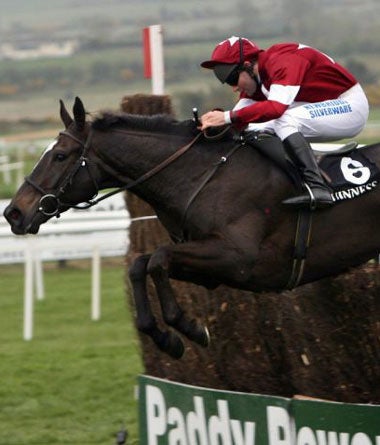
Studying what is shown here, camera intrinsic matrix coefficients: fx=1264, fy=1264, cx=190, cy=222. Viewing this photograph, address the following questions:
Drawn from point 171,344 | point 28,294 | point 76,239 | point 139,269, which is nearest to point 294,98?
point 139,269

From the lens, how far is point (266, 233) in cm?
652

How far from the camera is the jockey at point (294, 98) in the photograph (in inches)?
251

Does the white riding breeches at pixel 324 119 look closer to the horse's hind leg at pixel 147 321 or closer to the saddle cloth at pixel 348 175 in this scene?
the saddle cloth at pixel 348 175

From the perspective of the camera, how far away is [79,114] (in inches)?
255

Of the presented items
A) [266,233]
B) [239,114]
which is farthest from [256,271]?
[239,114]

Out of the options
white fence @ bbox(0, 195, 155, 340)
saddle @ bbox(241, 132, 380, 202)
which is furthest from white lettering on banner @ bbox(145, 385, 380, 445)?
white fence @ bbox(0, 195, 155, 340)

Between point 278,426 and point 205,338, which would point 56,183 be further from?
point 278,426

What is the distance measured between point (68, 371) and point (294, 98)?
429 cm

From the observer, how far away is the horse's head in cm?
646

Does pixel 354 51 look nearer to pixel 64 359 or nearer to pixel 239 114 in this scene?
pixel 64 359

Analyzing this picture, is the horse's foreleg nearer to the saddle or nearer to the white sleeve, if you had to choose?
the saddle

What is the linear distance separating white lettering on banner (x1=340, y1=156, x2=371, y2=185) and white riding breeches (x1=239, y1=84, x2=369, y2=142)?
0.21 metres

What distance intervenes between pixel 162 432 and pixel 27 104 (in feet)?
75.5

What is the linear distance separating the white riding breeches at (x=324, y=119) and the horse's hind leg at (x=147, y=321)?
3.30 feet
